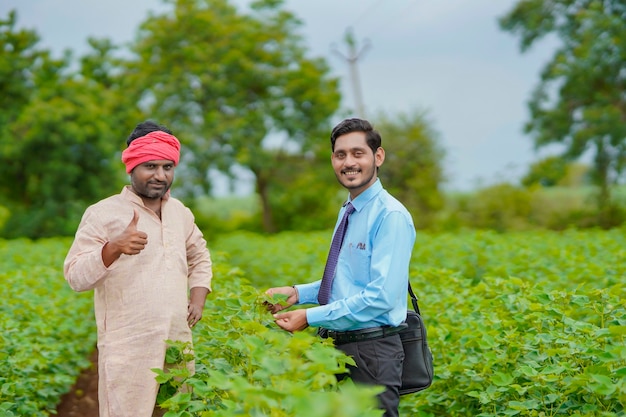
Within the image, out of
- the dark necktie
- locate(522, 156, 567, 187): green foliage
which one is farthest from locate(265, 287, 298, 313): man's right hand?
locate(522, 156, 567, 187): green foliage

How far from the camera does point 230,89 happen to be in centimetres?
3572

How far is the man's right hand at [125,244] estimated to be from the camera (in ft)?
11.7

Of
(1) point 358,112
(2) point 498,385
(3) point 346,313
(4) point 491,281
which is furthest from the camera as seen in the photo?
(1) point 358,112

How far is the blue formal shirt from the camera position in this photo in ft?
11.3

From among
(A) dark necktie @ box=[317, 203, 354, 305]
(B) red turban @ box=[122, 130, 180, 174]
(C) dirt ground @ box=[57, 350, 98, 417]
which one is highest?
(B) red turban @ box=[122, 130, 180, 174]

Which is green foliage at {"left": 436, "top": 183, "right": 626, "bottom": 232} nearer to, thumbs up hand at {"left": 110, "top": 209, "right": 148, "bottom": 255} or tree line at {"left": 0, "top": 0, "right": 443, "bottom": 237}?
tree line at {"left": 0, "top": 0, "right": 443, "bottom": 237}

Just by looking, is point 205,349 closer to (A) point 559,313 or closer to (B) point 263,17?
(A) point 559,313

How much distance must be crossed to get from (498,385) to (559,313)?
0.54 m

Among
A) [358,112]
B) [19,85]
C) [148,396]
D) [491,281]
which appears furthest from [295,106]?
[148,396]

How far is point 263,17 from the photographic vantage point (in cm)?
3822

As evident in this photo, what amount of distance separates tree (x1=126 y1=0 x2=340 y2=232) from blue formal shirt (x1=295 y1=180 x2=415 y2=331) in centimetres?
3053

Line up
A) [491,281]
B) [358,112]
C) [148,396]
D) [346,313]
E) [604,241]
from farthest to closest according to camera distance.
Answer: [358,112] < [604,241] < [491,281] < [148,396] < [346,313]

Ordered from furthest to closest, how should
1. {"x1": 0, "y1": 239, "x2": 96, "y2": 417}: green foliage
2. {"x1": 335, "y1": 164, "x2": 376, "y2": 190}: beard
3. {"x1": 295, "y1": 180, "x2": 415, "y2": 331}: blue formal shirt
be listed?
{"x1": 0, "y1": 239, "x2": 96, "y2": 417}: green foliage < {"x1": 335, "y1": 164, "x2": 376, "y2": 190}: beard < {"x1": 295, "y1": 180, "x2": 415, "y2": 331}: blue formal shirt

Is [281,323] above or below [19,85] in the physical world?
below
